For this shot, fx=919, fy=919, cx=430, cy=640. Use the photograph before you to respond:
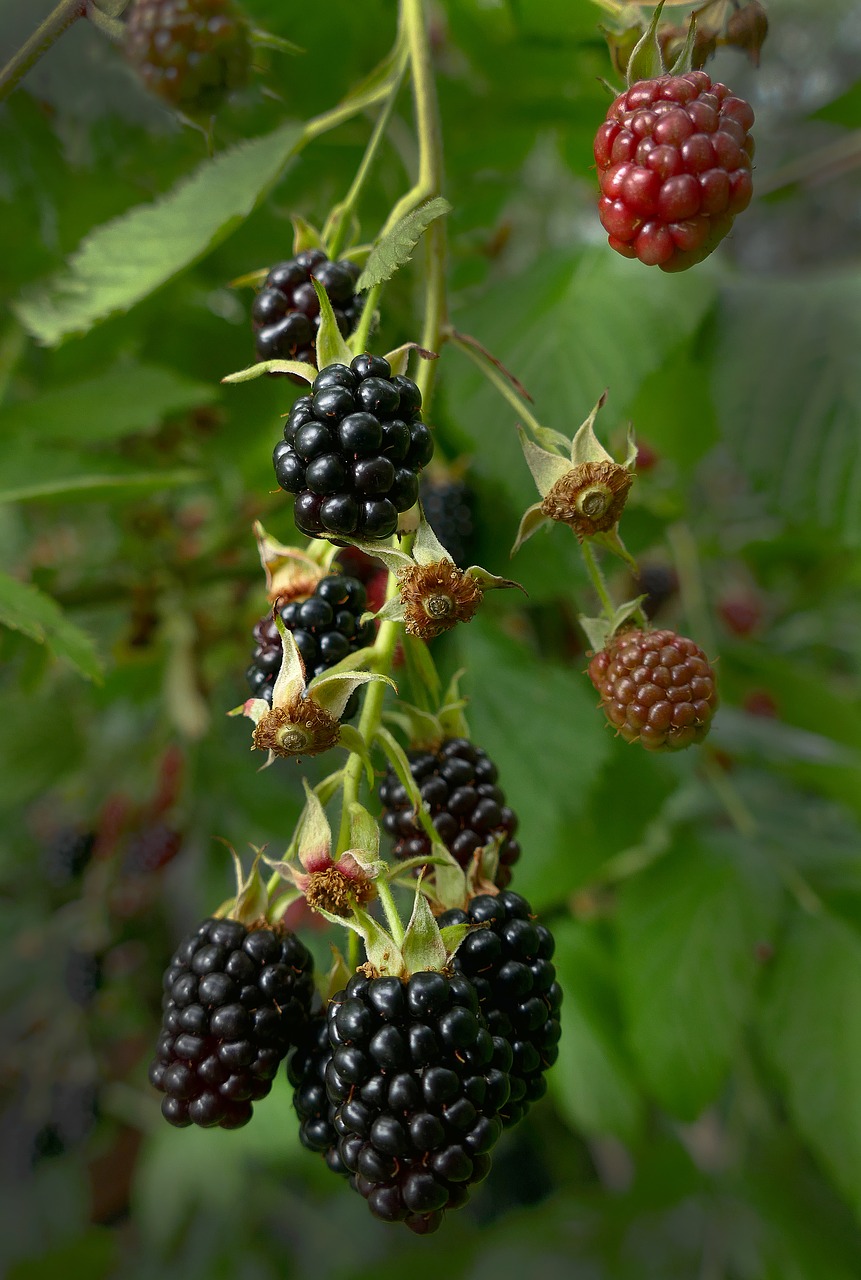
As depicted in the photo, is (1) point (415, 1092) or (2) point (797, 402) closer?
(1) point (415, 1092)

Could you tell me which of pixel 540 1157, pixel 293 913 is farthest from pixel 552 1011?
pixel 540 1157

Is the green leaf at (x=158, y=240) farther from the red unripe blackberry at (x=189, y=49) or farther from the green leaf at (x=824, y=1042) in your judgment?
the green leaf at (x=824, y=1042)

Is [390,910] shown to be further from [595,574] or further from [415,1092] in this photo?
[595,574]

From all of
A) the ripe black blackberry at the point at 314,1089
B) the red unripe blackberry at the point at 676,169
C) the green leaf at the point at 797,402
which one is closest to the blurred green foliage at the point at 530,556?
the green leaf at the point at 797,402

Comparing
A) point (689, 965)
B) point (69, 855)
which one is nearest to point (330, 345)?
point (689, 965)

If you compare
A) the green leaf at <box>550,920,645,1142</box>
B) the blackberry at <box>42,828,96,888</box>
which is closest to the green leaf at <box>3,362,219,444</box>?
the green leaf at <box>550,920,645,1142</box>

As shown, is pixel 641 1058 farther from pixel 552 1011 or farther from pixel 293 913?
pixel 552 1011

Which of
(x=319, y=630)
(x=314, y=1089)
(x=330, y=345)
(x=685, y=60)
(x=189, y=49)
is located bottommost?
(x=314, y=1089)
